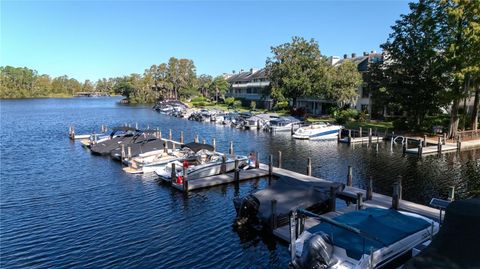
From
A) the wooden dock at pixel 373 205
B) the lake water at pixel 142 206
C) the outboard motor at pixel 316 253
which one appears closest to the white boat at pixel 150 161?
the lake water at pixel 142 206

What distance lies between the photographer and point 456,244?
1065 cm

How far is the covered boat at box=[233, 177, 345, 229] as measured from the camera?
18219 mm

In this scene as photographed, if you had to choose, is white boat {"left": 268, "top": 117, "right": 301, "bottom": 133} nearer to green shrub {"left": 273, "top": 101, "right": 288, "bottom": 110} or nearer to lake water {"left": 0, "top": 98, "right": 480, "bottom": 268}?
lake water {"left": 0, "top": 98, "right": 480, "bottom": 268}

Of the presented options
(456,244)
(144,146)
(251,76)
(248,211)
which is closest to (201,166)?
(248,211)

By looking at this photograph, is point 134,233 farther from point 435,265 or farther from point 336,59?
point 336,59

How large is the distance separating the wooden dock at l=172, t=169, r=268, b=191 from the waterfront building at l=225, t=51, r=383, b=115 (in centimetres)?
3736

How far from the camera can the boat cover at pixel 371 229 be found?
1302cm

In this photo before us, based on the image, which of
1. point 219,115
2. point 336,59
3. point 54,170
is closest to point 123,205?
point 54,170

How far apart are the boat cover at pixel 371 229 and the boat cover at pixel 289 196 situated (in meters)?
3.88

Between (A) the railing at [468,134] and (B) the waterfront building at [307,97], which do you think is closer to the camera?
(A) the railing at [468,134]

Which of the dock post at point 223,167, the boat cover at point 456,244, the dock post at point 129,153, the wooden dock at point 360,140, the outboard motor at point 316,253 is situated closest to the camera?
the boat cover at point 456,244

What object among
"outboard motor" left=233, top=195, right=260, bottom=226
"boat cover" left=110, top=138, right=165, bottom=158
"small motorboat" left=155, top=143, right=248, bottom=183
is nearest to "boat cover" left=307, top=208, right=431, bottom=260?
"outboard motor" left=233, top=195, right=260, bottom=226

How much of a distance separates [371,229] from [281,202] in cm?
574

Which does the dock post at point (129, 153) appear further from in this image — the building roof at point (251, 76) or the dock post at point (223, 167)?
the building roof at point (251, 76)
